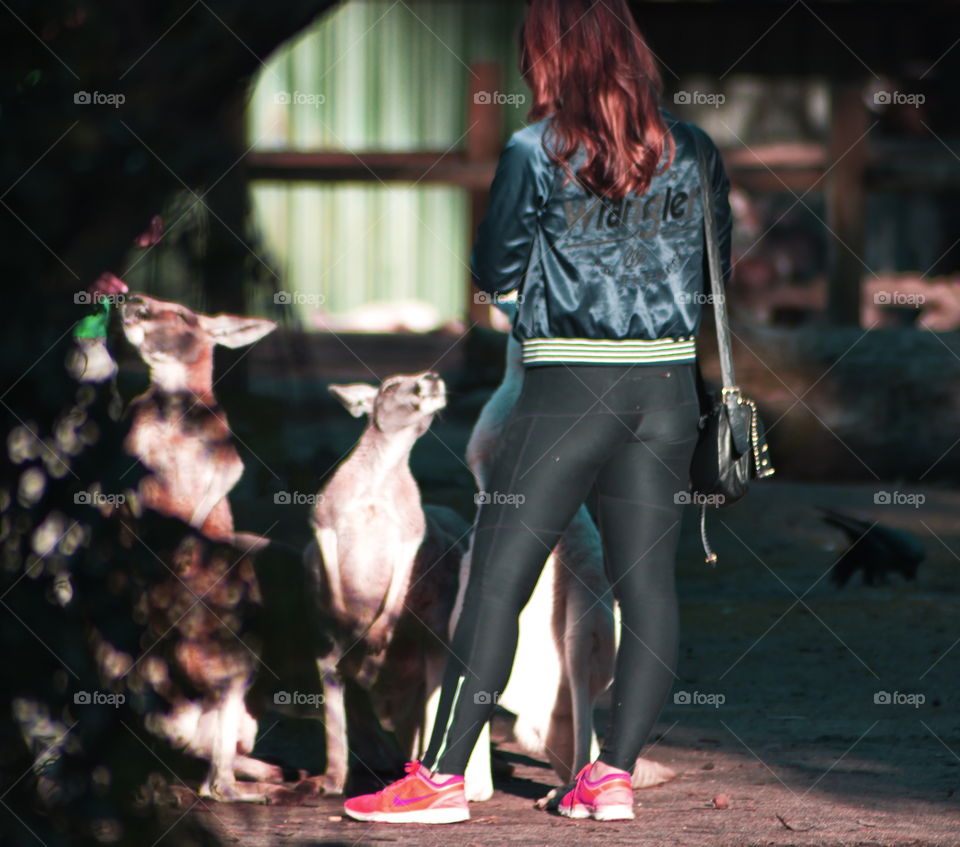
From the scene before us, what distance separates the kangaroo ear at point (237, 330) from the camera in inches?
96.9

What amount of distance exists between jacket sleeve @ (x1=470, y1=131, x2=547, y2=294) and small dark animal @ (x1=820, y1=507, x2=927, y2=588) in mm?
3788

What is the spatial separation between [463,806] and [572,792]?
31 centimetres

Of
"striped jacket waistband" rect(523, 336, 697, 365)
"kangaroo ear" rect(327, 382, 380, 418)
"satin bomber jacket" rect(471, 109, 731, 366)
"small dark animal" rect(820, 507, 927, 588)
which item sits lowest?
"small dark animal" rect(820, 507, 927, 588)

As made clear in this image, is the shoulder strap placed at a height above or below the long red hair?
below

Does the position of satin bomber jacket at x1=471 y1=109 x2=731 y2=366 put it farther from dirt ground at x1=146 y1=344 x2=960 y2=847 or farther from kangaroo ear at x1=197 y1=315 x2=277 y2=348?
kangaroo ear at x1=197 y1=315 x2=277 y2=348

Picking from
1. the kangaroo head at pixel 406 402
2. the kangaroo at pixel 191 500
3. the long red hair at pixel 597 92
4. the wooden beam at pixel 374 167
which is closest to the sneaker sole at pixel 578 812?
the kangaroo head at pixel 406 402

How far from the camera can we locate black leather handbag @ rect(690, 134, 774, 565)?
4.00 m

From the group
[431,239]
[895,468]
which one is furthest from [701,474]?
[431,239]

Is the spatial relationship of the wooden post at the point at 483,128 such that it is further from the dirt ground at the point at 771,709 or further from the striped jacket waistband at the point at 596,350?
the striped jacket waistband at the point at 596,350

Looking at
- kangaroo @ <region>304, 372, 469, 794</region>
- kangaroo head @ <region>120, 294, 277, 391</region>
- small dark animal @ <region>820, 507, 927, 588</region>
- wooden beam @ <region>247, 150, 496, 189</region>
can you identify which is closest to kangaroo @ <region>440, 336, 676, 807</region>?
kangaroo @ <region>304, 372, 469, 794</region>

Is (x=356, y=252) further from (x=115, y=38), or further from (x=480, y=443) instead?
(x=115, y=38)

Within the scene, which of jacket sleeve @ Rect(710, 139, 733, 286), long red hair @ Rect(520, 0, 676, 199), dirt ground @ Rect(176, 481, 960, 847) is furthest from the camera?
jacket sleeve @ Rect(710, 139, 733, 286)

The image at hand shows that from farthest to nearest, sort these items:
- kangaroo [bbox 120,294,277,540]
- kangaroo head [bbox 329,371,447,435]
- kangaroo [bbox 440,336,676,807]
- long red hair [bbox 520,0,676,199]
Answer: kangaroo head [bbox 329,371,447,435] → kangaroo [bbox 440,336,676,807] → long red hair [bbox 520,0,676,199] → kangaroo [bbox 120,294,277,540]

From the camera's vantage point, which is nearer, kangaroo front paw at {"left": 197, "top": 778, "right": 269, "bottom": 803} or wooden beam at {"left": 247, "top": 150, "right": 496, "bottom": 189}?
kangaroo front paw at {"left": 197, "top": 778, "right": 269, "bottom": 803}
